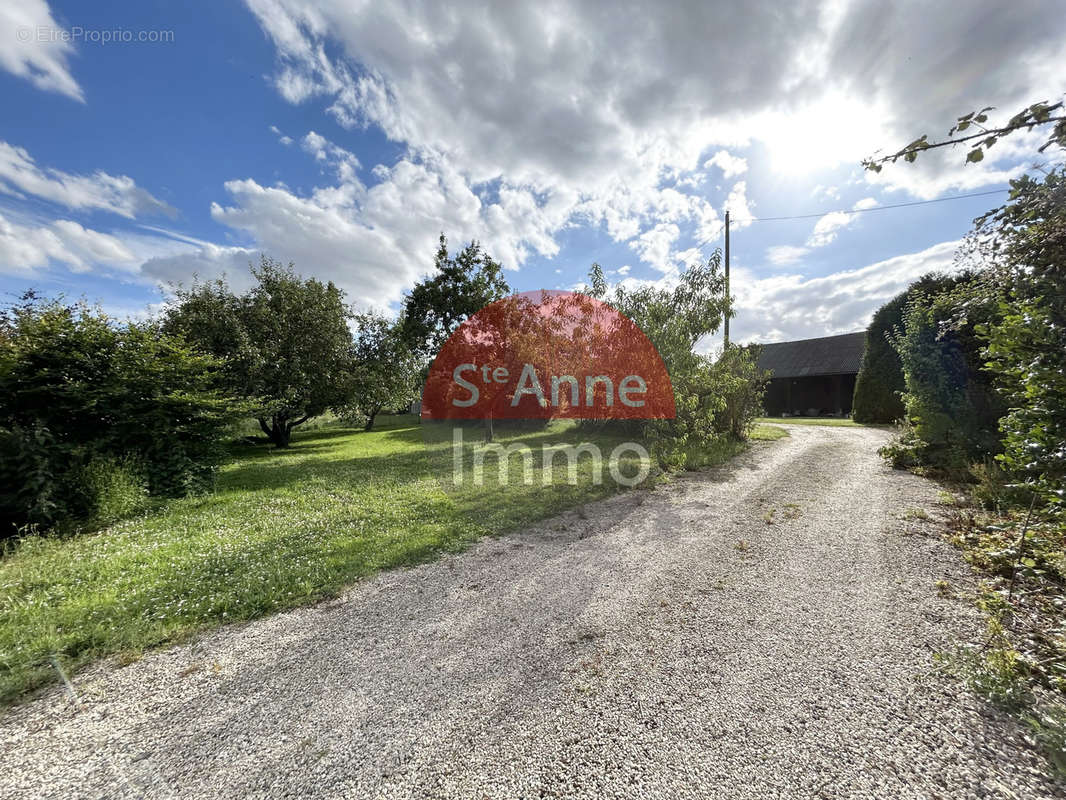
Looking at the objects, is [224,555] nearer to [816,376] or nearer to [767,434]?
[767,434]

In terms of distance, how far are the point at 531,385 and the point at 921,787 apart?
509 inches

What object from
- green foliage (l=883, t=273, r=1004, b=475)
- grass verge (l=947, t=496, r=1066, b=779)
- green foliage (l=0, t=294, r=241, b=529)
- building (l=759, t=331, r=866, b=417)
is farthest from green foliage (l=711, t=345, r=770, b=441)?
green foliage (l=0, t=294, r=241, b=529)

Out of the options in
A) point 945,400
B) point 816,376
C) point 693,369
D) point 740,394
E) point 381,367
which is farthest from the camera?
point 816,376

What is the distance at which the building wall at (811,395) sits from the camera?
65.0 feet

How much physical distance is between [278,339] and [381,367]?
4.39 m

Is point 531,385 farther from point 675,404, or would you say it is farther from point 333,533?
point 333,533

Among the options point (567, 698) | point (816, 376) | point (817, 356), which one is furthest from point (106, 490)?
point (817, 356)

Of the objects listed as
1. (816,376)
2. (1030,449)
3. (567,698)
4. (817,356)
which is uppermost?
(817,356)

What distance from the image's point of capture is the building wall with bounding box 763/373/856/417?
19797mm

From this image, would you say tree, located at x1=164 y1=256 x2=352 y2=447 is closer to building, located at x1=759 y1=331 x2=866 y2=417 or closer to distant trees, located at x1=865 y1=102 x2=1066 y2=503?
distant trees, located at x1=865 y1=102 x2=1066 y2=503

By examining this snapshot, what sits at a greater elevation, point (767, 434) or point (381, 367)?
point (381, 367)

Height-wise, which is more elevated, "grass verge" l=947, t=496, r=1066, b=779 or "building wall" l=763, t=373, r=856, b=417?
"building wall" l=763, t=373, r=856, b=417

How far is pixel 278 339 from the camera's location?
12.9 meters

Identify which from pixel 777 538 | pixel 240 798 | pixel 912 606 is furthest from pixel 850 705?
pixel 240 798
